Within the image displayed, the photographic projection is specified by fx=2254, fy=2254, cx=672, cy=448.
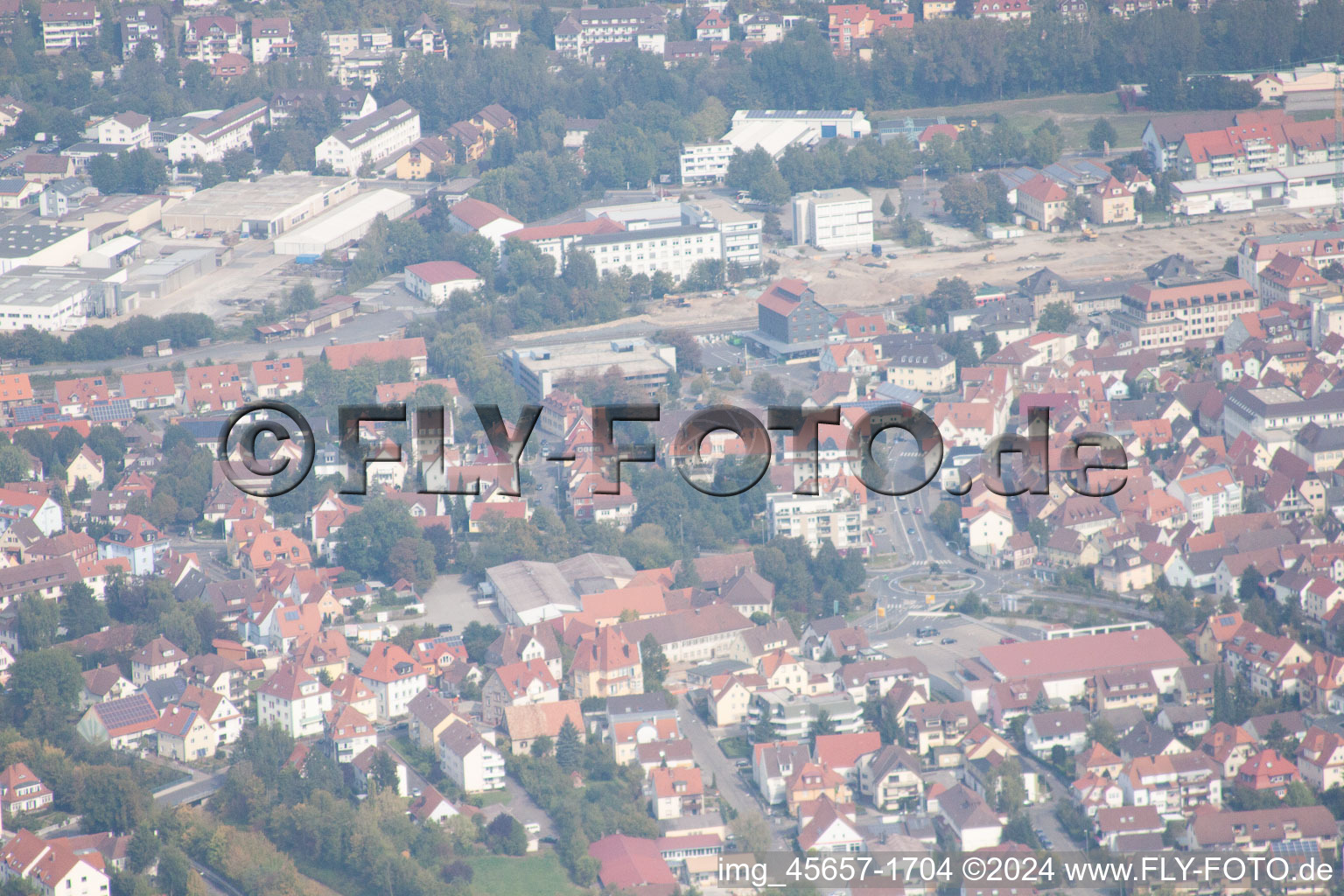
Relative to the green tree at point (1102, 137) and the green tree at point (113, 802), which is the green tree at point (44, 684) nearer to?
the green tree at point (113, 802)

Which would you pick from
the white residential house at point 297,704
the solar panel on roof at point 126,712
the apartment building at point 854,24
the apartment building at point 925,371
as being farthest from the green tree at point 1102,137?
the solar panel on roof at point 126,712

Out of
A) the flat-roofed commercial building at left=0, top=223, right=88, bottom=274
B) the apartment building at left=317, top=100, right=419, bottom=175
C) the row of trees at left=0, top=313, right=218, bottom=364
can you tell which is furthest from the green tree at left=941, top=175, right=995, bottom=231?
the flat-roofed commercial building at left=0, top=223, right=88, bottom=274

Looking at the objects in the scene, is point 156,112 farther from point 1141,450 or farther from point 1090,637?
point 1090,637

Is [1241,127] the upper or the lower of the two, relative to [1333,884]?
upper

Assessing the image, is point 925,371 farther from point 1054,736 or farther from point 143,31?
point 143,31

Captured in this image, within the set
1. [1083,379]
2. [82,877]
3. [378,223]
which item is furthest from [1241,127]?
[82,877]
